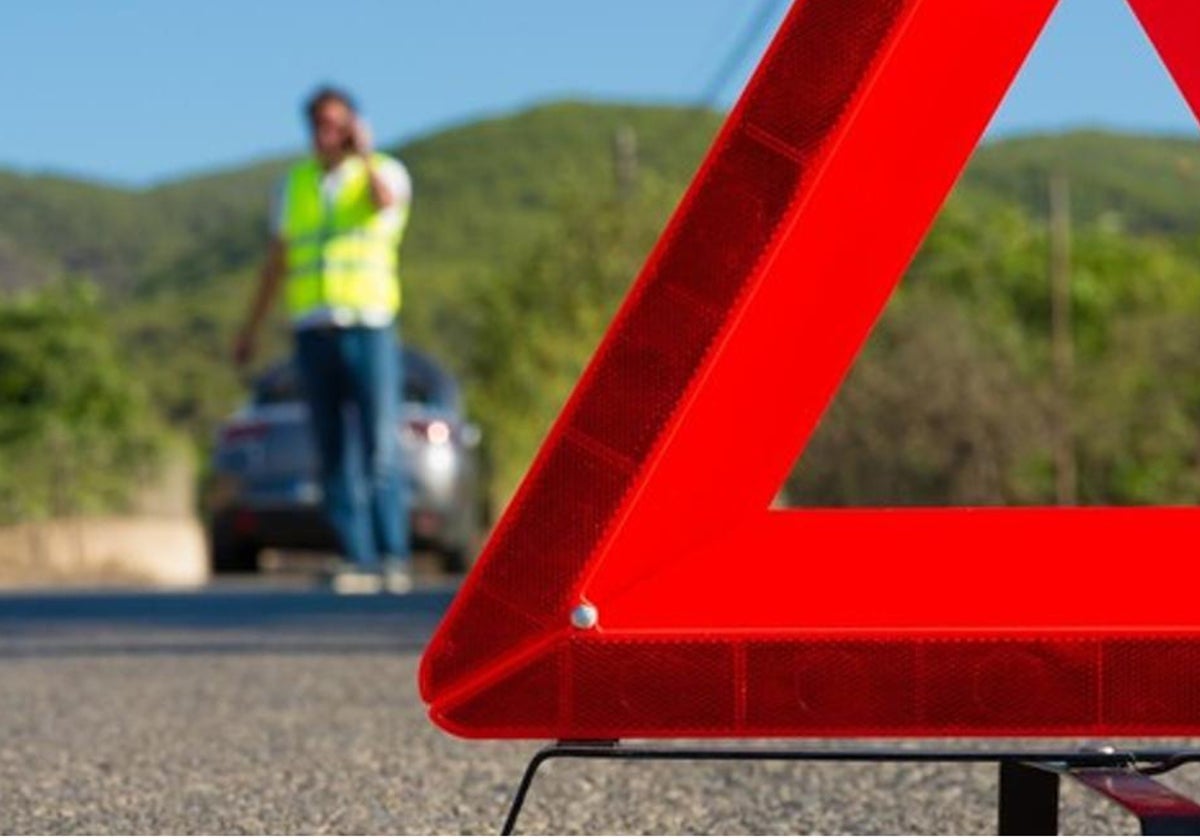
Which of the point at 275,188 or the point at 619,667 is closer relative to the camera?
the point at 619,667

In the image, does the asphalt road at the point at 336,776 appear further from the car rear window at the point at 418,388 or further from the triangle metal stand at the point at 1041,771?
the car rear window at the point at 418,388

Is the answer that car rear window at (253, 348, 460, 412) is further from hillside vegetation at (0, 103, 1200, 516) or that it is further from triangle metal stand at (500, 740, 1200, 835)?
triangle metal stand at (500, 740, 1200, 835)

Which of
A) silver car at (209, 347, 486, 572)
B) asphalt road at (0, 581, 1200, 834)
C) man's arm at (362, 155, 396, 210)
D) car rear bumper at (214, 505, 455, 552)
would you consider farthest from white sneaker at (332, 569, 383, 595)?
car rear bumper at (214, 505, 455, 552)

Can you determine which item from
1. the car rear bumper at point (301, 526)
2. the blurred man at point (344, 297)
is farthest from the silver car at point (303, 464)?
the blurred man at point (344, 297)

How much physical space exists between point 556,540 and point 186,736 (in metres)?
3.77

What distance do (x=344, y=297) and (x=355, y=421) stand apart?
2.00 feet

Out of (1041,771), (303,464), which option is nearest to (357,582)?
(303,464)

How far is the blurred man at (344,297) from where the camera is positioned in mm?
11727

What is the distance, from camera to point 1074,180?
67.7 m

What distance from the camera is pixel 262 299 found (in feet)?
40.5

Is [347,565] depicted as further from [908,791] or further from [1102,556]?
[1102,556]

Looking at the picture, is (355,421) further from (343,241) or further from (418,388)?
(418,388)

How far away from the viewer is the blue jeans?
39.4ft

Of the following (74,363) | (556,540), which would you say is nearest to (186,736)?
(556,540)
